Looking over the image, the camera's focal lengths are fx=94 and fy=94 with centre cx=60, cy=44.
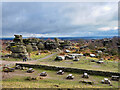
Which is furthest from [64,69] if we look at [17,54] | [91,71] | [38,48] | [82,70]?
[38,48]

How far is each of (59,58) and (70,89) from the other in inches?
600

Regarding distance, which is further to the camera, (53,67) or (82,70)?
(53,67)

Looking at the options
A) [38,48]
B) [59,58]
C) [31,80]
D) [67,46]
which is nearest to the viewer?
[31,80]

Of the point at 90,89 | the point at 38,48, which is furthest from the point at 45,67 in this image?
the point at 38,48

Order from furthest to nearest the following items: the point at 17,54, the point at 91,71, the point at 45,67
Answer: the point at 17,54 → the point at 45,67 → the point at 91,71

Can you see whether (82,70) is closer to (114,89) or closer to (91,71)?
(91,71)

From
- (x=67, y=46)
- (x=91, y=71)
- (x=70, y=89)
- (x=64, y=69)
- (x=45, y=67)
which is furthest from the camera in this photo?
(x=67, y=46)

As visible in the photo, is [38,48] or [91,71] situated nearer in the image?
[91,71]

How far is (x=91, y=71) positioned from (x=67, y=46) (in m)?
40.9

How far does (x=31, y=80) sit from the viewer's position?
11.6 metres

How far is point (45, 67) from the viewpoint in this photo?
16.6 meters

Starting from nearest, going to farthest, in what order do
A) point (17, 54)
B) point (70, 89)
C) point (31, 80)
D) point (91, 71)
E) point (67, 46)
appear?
point (70, 89) → point (31, 80) → point (91, 71) → point (17, 54) → point (67, 46)

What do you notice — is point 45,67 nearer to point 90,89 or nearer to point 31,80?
point 31,80

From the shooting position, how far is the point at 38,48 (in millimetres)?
51312
